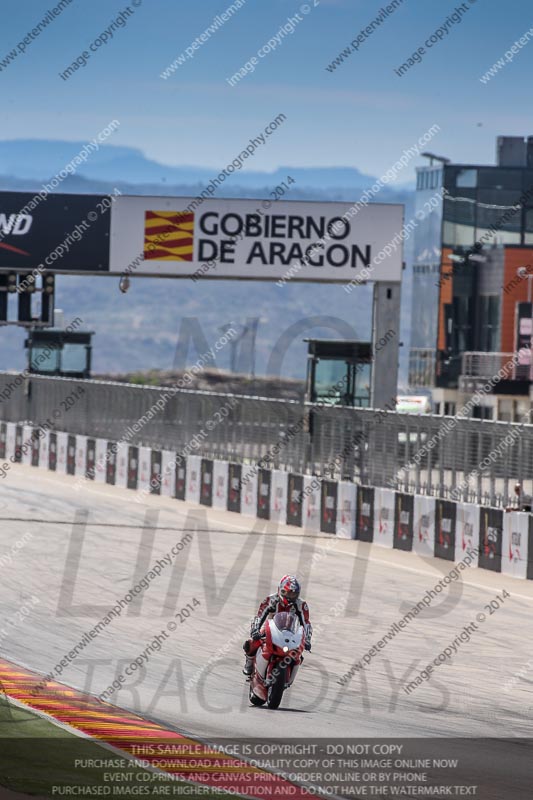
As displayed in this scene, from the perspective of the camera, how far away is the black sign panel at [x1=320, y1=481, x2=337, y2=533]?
2462 cm

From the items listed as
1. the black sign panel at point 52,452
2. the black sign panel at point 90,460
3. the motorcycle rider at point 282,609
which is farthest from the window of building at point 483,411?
the motorcycle rider at point 282,609

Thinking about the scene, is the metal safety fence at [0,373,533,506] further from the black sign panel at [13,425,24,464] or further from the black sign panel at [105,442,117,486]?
the black sign panel at [13,425,24,464]

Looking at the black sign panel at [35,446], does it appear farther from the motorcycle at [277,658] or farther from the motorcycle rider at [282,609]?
the motorcycle at [277,658]

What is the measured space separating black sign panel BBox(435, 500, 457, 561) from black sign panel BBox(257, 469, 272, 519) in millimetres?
5016

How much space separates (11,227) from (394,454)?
921 cm

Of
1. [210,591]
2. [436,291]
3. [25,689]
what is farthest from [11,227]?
A: [436,291]

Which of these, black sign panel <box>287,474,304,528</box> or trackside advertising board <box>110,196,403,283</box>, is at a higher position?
trackside advertising board <box>110,196,403,283</box>

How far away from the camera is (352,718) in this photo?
1163cm

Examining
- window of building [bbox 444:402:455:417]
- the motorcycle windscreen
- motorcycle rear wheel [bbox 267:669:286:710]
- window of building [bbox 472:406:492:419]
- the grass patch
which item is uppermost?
window of building [bbox 472:406:492:419]

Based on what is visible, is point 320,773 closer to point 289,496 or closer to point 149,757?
point 149,757

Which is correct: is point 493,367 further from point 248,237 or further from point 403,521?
point 403,521

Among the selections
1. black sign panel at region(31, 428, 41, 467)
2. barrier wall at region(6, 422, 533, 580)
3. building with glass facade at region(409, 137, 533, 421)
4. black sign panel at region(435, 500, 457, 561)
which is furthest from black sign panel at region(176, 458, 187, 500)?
building with glass facade at region(409, 137, 533, 421)

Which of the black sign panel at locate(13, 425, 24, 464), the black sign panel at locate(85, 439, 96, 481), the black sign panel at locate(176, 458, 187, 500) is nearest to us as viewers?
the black sign panel at locate(176, 458, 187, 500)

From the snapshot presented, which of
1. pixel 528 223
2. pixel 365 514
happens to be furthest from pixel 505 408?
pixel 365 514
